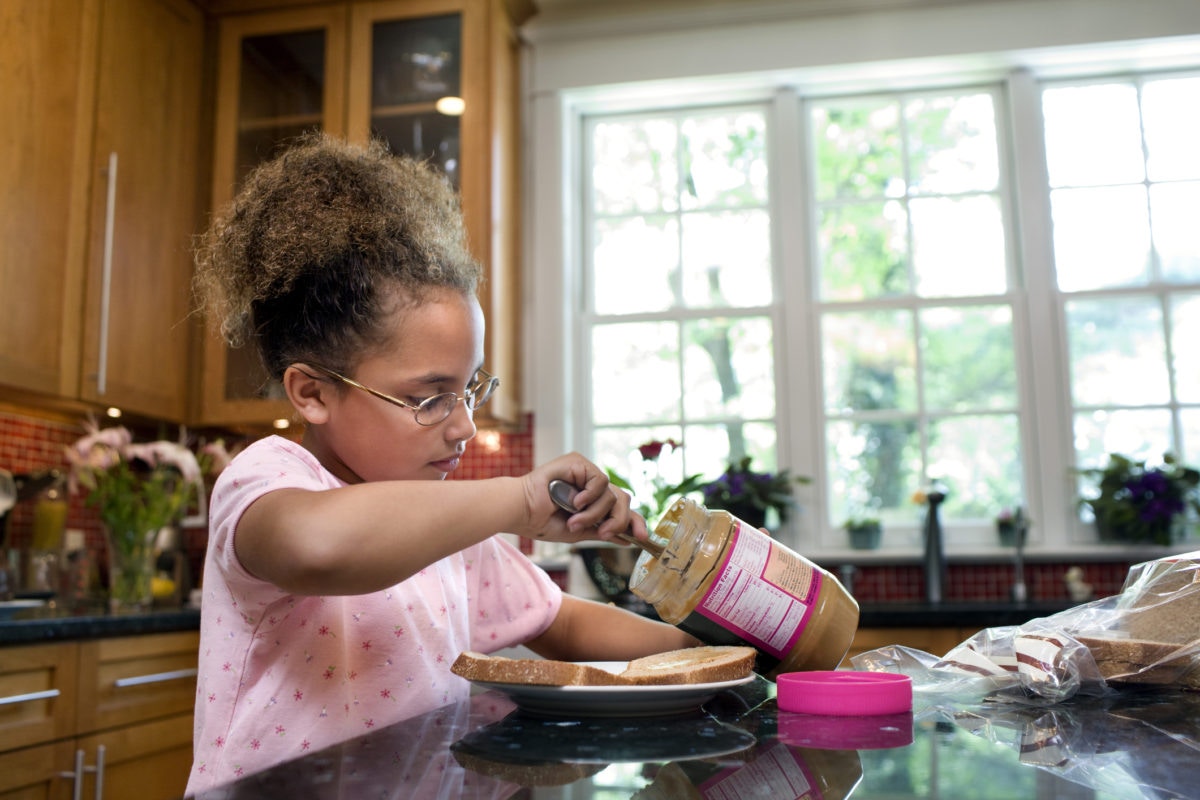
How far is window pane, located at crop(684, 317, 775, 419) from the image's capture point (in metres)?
3.04

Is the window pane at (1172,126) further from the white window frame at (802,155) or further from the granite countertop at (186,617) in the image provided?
the granite countertop at (186,617)

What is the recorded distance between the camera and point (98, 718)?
6.64ft

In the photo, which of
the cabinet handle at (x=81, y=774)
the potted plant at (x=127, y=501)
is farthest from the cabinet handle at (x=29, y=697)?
the potted plant at (x=127, y=501)

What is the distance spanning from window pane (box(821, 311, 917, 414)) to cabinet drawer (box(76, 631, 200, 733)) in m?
1.79

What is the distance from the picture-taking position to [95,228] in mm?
2541

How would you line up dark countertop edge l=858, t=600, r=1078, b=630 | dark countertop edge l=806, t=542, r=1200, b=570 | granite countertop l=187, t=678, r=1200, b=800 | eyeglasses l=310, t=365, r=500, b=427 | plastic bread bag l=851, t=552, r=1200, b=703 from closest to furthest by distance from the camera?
granite countertop l=187, t=678, r=1200, b=800 < plastic bread bag l=851, t=552, r=1200, b=703 < eyeglasses l=310, t=365, r=500, b=427 < dark countertop edge l=858, t=600, r=1078, b=630 < dark countertop edge l=806, t=542, r=1200, b=570

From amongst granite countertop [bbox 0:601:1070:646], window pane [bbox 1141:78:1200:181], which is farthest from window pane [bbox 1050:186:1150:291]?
granite countertop [bbox 0:601:1070:646]

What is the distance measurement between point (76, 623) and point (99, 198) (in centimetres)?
112

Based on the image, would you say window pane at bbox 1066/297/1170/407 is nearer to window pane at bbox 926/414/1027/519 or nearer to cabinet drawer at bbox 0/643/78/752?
window pane at bbox 926/414/1027/519

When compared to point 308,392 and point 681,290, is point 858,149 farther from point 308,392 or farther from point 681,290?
point 308,392

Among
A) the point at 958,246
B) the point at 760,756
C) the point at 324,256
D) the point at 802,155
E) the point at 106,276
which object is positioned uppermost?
the point at 802,155

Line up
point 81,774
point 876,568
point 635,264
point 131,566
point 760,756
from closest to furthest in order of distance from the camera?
point 760,756 → point 81,774 → point 131,566 → point 876,568 → point 635,264

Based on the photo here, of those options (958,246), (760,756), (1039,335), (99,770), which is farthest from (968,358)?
(760,756)

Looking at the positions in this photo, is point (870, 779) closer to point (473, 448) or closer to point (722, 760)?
point (722, 760)
